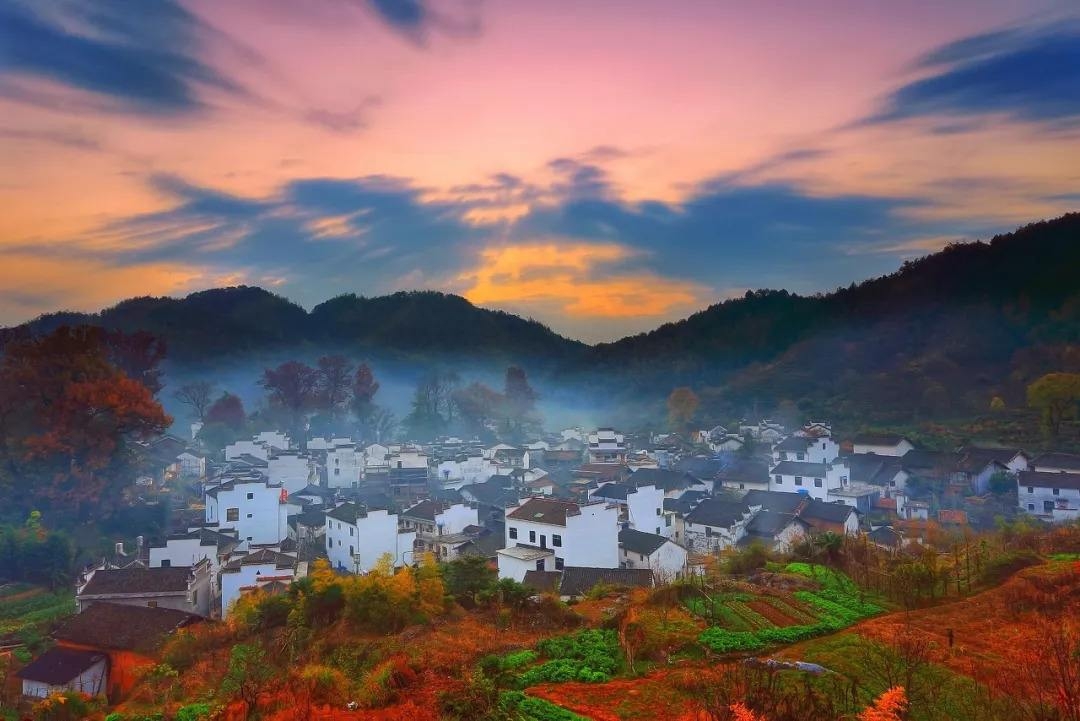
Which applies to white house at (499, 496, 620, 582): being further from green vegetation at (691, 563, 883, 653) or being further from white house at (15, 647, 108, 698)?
white house at (15, 647, 108, 698)

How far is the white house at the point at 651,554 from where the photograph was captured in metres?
21.0

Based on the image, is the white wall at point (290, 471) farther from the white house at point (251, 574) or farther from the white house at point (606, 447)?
the white house at point (606, 447)

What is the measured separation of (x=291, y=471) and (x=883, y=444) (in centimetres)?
3214

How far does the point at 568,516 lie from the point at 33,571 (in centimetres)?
1680

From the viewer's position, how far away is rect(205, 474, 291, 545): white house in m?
25.4

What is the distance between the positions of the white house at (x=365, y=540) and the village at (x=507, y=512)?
0.21ft

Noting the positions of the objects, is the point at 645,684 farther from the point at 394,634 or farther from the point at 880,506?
the point at 880,506

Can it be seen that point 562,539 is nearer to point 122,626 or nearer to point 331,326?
point 122,626

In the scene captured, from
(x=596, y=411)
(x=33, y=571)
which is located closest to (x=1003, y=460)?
(x=33, y=571)

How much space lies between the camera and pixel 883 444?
39688mm

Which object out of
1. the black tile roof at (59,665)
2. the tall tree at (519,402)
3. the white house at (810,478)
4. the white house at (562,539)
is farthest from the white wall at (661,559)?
the tall tree at (519,402)

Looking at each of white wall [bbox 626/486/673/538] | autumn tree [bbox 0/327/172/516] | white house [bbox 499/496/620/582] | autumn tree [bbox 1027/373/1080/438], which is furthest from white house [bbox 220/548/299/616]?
autumn tree [bbox 1027/373/1080/438]

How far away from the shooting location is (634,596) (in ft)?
41.0

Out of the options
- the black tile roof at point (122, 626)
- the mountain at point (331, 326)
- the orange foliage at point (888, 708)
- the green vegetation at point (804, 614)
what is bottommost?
the black tile roof at point (122, 626)
